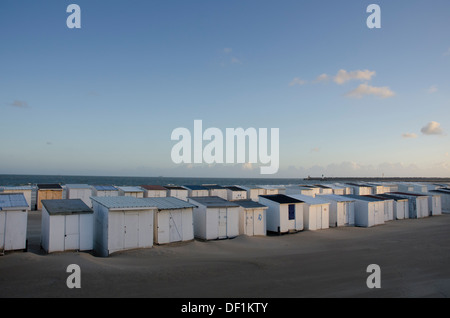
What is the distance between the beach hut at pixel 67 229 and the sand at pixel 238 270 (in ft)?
2.55

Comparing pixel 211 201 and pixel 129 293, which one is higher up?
pixel 211 201

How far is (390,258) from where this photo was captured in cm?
1608

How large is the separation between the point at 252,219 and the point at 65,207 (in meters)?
11.9

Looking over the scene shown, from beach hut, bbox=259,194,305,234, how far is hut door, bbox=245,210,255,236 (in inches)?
97.5

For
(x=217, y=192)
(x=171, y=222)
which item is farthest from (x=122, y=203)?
(x=217, y=192)

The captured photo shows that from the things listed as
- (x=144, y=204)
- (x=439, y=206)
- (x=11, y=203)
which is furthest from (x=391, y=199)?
(x=11, y=203)

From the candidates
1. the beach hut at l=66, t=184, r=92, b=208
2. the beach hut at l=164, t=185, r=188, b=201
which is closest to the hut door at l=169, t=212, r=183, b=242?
the beach hut at l=66, t=184, r=92, b=208

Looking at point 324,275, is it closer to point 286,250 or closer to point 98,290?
point 286,250

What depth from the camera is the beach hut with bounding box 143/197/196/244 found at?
57.7 feet

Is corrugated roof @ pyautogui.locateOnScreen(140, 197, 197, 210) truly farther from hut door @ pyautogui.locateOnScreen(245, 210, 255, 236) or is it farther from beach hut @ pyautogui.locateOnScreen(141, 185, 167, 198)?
beach hut @ pyautogui.locateOnScreen(141, 185, 167, 198)

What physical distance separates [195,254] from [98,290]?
6.47m

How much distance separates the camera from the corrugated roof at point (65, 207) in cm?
1545

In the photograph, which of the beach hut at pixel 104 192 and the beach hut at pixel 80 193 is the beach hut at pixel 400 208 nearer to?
the beach hut at pixel 104 192
